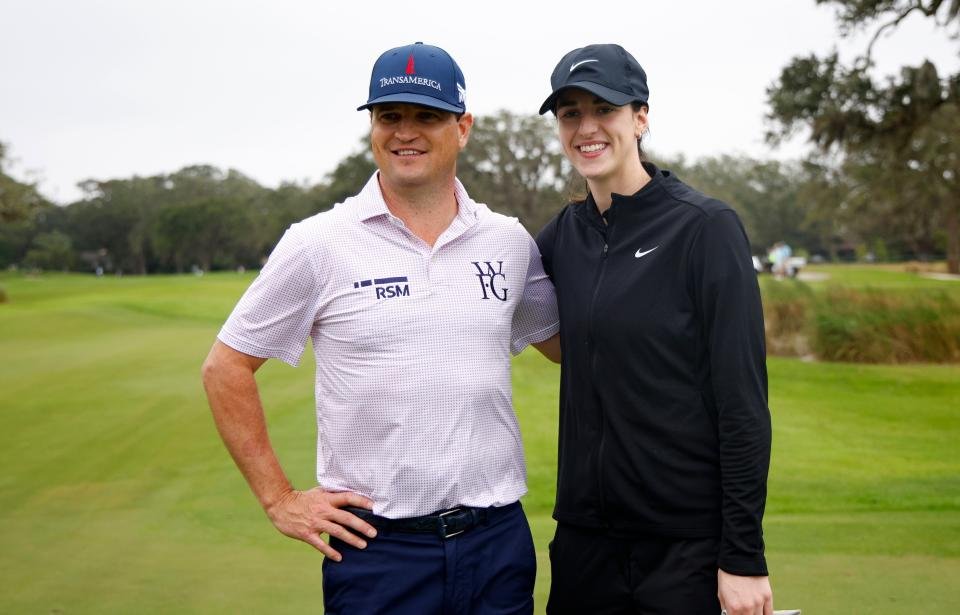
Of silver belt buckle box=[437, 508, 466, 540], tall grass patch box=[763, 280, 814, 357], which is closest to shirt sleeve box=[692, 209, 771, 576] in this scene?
silver belt buckle box=[437, 508, 466, 540]

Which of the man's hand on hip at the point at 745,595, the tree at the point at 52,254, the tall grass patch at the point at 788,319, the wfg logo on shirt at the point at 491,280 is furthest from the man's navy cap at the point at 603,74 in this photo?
the tree at the point at 52,254

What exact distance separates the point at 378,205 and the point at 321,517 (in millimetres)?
919

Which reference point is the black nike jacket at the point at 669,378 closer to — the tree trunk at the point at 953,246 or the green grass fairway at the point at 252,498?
the green grass fairway at the point at 252,498

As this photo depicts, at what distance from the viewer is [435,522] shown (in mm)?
2771

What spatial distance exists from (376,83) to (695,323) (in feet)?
3.87

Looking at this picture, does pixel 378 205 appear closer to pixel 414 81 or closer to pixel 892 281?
pixel 414 81

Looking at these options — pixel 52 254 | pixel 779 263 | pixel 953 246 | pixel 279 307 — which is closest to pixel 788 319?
pixel 279 307

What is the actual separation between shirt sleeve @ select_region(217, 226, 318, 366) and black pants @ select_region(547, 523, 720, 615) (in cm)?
101

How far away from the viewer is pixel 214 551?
5.36 meters

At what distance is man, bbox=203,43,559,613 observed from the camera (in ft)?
9.06

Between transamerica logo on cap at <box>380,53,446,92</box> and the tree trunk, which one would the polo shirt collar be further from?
the tree trunk

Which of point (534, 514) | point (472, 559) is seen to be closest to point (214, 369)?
point (472, 559)

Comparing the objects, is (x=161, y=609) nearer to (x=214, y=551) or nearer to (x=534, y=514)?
(x=214, y=551)

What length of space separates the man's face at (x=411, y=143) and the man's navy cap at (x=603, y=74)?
35 centimetres
